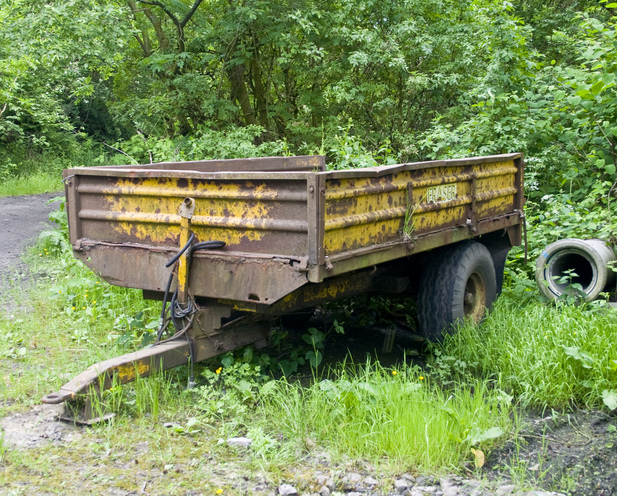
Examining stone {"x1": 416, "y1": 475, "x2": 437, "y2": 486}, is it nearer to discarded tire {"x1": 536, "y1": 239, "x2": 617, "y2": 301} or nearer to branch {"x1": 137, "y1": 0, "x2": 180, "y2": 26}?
discarded tire {"x1": 536, "y1": 239, "x2": 617, "y2": 301}

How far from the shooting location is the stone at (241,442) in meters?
3.29

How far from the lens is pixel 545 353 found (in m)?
4.29

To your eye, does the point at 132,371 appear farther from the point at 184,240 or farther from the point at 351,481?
the point at 351,481

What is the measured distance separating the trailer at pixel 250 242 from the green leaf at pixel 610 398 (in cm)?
128

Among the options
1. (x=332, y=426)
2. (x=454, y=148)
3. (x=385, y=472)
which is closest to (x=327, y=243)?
(x=332, y=426)

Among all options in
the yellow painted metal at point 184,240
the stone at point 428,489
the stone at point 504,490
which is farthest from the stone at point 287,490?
the yellow painted metal at point 184,240

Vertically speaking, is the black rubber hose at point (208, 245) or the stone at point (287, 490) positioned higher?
the black rubber hose at point (208, 245)

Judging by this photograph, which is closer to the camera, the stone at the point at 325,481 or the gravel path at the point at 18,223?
the stone at the point at 325,481

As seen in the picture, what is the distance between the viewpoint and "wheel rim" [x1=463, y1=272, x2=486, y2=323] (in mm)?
5296

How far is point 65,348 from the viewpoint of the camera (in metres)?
4.80

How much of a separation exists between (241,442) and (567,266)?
13.0 ft

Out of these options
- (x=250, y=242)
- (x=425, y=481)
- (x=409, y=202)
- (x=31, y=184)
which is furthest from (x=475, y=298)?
(x=31, y=184)

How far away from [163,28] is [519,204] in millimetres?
9820

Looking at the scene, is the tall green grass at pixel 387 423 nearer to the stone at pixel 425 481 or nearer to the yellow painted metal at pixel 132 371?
the stone at pixel 425 481
